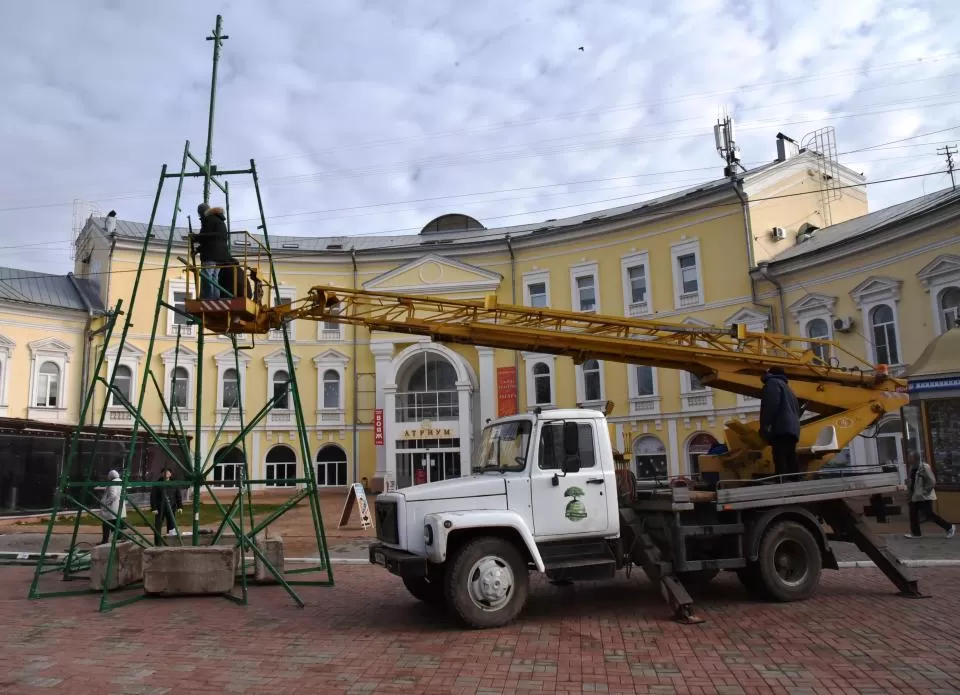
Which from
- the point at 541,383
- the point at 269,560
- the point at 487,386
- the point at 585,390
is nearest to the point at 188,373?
the point at 487,386

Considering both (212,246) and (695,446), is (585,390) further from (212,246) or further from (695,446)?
(212,246)

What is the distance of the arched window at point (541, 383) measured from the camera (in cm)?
3391

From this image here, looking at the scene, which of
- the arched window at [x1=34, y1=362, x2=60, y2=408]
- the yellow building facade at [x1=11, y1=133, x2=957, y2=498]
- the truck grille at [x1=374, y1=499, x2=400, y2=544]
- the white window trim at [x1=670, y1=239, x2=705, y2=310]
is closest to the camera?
the truck grille at [x1=374, y1=499, x2=400, y2=544]

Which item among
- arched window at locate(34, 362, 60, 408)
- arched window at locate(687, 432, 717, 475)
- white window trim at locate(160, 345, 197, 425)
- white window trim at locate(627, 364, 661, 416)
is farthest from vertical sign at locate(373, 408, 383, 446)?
arched window at locate(34, 362, 60, 408)

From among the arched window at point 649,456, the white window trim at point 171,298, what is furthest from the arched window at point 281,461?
the arched window at point 649,456

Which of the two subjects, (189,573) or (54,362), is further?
(54,362)

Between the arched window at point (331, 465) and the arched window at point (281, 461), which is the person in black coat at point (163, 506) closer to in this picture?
the arched window at point (281, 461)

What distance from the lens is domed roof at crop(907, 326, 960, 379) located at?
16250 millimetres

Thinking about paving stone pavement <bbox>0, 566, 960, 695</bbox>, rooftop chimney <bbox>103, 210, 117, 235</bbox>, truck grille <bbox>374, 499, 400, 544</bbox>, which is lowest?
paving stone pavement <bbox>0, 566, 960, 695</bbox>

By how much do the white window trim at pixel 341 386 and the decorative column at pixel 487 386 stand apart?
6.90m

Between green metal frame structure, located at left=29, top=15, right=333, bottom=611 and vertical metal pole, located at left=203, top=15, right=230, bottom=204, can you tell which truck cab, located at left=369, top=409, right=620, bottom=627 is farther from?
vertical metal pole, located at left=203, top=15, right=230, bottom=204

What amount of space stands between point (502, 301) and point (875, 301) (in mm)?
16313

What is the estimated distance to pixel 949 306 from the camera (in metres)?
21.8

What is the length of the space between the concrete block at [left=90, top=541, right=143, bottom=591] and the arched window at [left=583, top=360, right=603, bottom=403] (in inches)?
924
